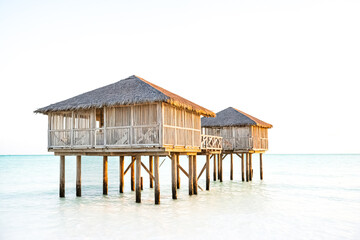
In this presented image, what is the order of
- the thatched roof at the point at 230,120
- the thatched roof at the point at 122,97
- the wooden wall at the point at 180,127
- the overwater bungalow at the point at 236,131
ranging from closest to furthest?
the thatched roof at the point at 122,97, the wooden wall at the point at 180,127, the thatched roof at the point at 230,120, the overwater bungalow at the point at 236,131

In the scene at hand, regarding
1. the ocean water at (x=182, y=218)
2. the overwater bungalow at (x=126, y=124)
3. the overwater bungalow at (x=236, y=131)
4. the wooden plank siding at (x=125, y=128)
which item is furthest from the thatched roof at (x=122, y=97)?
the overwater bungalow at (x=236, y=131)

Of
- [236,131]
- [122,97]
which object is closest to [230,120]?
[236,131]

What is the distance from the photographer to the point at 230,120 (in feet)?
93.6

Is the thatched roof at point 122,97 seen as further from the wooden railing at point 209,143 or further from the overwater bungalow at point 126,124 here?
the wooden railing at point 209,143

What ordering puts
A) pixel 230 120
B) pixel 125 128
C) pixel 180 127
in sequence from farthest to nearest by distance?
pixel 230 120, pixel 180 127, pixel 125 128

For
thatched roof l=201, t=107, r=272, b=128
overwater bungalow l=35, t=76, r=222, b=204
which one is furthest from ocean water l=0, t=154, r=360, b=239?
thatched roof l=201, t=107, r=272, b=128

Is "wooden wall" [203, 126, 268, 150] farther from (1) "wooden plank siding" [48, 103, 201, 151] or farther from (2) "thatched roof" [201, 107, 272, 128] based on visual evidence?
(1) "wooden plank siding" [48, 103, 201, 151]

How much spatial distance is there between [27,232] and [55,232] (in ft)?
3.53

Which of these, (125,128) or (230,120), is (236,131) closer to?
(230,120)

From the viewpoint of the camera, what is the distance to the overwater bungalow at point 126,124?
16188 millimetres

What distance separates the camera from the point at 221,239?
11.6m

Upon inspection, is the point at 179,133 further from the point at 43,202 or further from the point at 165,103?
the point at 43,202

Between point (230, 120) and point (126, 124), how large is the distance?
13305 mm

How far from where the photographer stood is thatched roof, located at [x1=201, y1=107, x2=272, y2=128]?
27.8 meters
